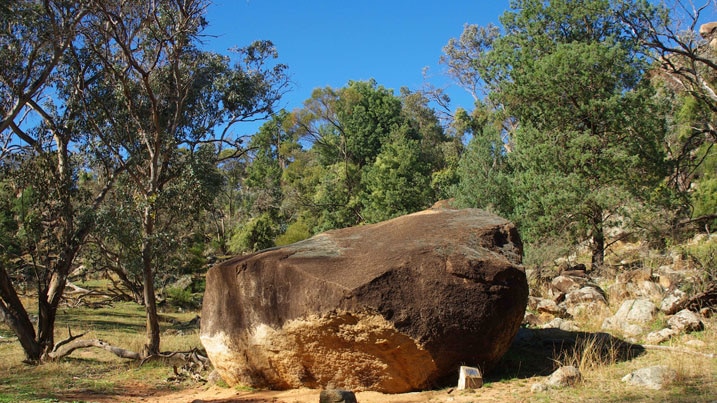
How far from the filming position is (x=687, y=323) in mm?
9742

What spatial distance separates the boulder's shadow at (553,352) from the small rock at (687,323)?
3.02 ft

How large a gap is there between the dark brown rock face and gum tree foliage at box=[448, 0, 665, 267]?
11655mm

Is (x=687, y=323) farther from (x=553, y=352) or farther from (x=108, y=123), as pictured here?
(x=108, y=123)

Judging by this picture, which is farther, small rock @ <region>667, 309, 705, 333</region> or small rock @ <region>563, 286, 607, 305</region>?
small rock @ <region>563, 286, 607, 305</region>

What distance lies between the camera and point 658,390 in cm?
692

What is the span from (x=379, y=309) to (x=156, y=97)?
32.1 feet

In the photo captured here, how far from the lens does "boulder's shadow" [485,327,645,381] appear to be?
8.30 m

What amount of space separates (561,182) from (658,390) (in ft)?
42.5

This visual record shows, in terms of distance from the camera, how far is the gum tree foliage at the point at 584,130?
1923 centimetres

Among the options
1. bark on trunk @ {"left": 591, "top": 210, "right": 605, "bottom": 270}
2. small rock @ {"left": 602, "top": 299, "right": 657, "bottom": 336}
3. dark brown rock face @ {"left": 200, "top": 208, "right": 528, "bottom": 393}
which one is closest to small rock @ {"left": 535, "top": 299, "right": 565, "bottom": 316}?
small rock @ {"left": 602, "top": 299, "right": 657, "bottom": 336}

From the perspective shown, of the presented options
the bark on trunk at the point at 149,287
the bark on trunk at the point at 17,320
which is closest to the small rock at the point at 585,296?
the bark on trunk at the point at 149,287

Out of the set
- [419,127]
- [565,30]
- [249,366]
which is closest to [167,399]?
[249,366]

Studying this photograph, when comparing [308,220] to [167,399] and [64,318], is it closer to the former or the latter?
[64,318]

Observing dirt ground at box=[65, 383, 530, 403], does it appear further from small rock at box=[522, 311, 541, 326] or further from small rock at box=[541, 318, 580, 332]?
small rock at box=[522, 311, 541, 326]
